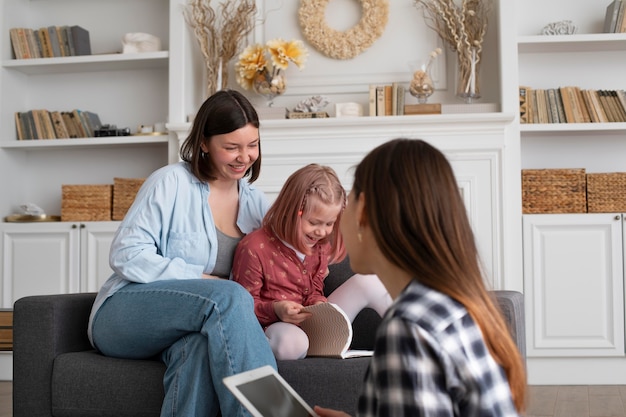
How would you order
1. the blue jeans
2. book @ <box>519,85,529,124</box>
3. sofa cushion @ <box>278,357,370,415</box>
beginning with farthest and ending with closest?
book @ <box>519,85,529,124</box>, sofa cushion @ <box>278,357,370,415</box>, the blue jeans

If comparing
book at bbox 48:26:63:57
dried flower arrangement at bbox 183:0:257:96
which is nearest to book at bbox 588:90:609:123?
dried flower arrangement at bbox 183:0:257:96

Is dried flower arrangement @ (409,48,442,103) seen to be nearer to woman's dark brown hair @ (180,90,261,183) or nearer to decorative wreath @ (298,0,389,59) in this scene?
decorative wreath @ (298,0,389,59)

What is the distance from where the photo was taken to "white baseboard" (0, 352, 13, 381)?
4340 millimetres

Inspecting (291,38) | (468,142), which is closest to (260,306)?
(468,142)

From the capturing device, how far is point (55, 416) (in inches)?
85.2

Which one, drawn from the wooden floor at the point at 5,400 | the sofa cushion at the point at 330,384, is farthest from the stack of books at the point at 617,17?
the wooden floor at the point at 5,400

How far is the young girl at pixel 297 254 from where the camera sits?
2344 millimetres

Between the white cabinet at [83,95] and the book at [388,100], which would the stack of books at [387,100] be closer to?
the book at [388,100]

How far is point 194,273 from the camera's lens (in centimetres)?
229

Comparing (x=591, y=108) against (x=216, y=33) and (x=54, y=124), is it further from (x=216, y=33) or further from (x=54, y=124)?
(x=54, y=124)

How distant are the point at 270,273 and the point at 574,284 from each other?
7.04 feet

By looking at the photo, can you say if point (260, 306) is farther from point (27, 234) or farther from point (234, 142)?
point (27, 234)

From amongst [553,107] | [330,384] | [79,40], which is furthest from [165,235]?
[79,40]

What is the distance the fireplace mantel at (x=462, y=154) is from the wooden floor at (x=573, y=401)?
541mm
